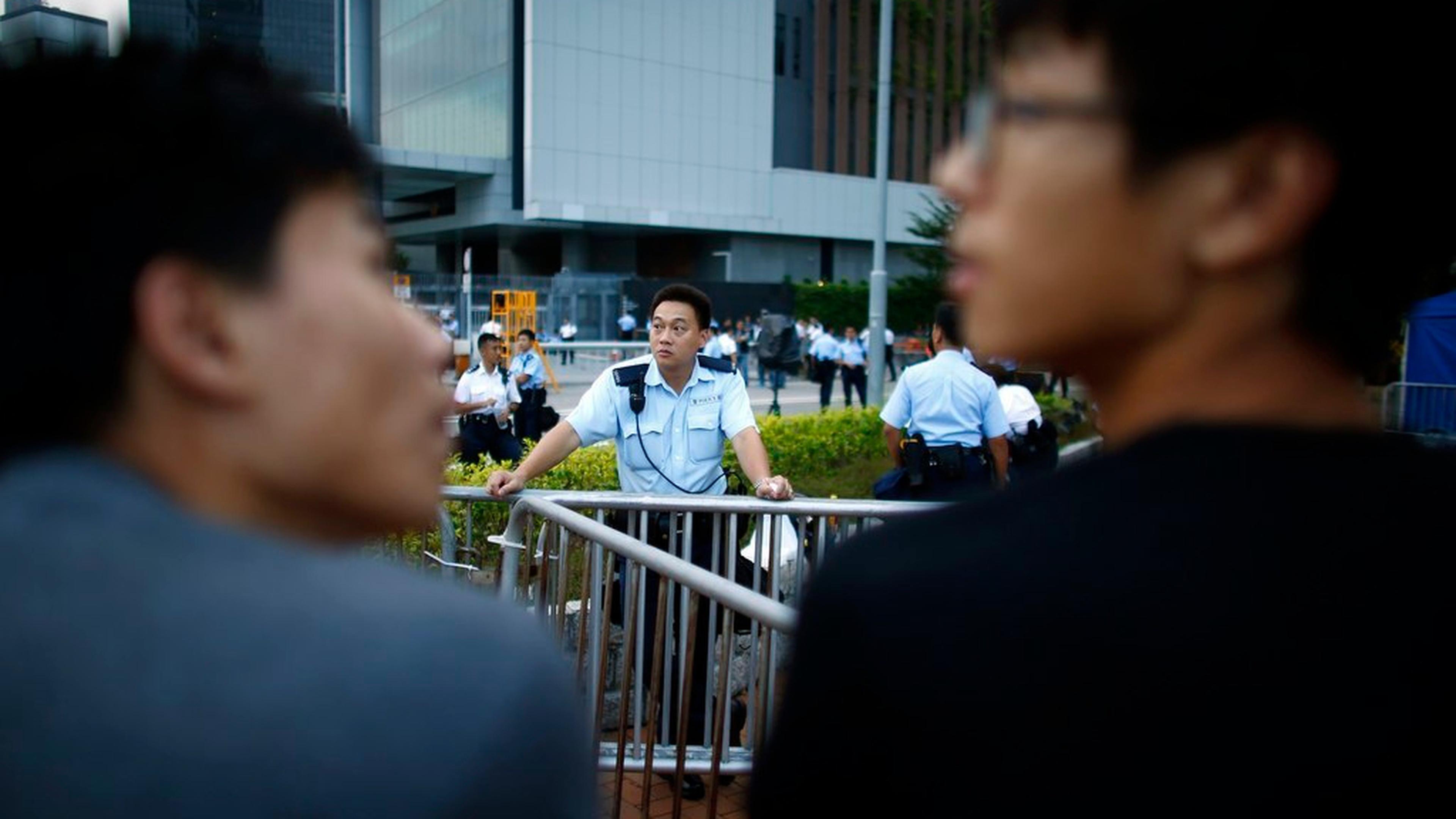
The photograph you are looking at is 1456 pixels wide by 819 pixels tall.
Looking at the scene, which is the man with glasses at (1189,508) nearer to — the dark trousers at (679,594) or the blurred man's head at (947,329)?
the dark trousers at (679,594)

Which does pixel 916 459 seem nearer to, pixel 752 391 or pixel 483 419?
pixel 483 419

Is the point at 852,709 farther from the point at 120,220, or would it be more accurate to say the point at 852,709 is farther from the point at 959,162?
the point at 120,220

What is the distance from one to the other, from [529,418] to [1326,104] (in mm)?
11780

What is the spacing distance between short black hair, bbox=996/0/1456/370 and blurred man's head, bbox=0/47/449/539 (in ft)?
2.03

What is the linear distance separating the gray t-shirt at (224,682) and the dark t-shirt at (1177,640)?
295mm

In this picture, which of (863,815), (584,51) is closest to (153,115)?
(863,815)

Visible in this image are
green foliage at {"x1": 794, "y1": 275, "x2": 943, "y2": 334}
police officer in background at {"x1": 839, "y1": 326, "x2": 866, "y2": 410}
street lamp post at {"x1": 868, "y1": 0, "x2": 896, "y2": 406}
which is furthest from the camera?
green foliage at {"x1": 794, "y1": 275, "x2": 943, "y2": 334}

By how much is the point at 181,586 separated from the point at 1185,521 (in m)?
0.72

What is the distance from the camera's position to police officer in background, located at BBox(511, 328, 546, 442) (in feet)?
40.5

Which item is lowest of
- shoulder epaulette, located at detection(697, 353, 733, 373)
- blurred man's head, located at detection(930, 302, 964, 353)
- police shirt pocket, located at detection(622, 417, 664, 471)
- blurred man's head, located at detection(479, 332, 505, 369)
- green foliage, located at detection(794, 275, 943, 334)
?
police shirt pocket, located at detection(622, 417, 664, 471)

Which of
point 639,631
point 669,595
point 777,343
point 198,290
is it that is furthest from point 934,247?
point 198,290

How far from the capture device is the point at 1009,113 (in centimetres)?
99

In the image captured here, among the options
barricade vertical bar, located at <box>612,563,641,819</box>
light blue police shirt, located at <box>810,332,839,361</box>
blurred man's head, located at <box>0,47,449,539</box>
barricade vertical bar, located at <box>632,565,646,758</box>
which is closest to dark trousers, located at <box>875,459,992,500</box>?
barricade vertical bar, located at <box>632,565,646,758</box>

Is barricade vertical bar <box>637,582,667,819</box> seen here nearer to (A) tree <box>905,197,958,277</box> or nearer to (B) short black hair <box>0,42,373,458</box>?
(B) short black hair <box>0,42,373,458</box>
